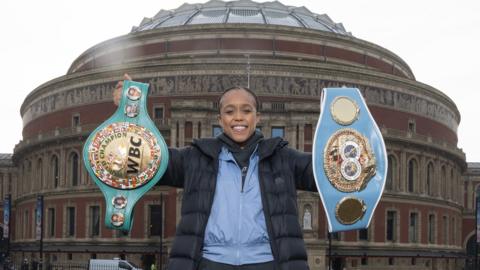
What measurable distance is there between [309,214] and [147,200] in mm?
11808

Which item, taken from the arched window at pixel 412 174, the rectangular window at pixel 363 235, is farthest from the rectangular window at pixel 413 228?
the rectangular window at pixel 363 235

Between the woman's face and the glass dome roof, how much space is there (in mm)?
60902

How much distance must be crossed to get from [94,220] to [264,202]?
178ft

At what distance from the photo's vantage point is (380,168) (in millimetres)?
7770

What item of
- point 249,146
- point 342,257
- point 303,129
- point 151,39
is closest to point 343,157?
point 249,146

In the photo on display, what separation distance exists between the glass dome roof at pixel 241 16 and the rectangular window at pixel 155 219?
18.1 metres

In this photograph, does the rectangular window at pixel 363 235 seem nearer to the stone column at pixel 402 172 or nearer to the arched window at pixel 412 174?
the stone column at pixel 402 172

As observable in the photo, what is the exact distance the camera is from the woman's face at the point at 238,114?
6.63 m

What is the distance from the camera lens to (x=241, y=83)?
5481cm

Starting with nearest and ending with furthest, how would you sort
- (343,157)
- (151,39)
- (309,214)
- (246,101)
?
(246,101) < (343,157) < (309,214) < (151,39)

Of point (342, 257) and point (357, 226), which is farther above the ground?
point (357, 226)

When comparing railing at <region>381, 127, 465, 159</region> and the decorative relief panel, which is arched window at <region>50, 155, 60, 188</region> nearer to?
the decorative relief panel

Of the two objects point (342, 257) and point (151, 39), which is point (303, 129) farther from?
point (151, 39)

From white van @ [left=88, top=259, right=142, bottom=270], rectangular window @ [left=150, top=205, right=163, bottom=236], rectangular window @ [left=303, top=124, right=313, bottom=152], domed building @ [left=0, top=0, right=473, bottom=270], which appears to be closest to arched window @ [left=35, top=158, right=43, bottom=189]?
domed building @ [left=0, top=0, right=473, bottom=270]
